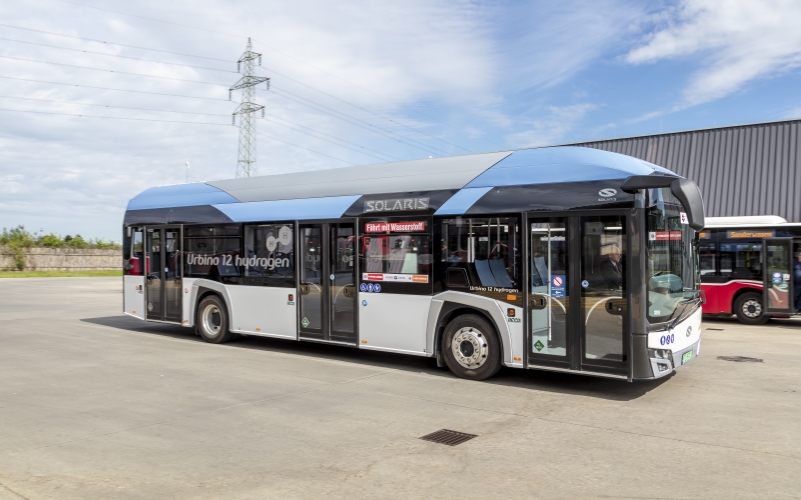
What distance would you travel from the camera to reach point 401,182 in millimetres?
10234

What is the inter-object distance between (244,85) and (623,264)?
108 feet

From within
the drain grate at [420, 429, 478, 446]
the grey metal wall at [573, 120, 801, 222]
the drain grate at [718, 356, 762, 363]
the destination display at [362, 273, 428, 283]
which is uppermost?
the grey metal wall at [573, 120, 801, 222]

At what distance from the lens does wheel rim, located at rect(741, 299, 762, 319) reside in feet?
55.8

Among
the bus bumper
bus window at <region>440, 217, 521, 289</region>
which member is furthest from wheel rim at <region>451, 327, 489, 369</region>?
the bus bumper

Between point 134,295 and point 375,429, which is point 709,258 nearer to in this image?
point 375,429

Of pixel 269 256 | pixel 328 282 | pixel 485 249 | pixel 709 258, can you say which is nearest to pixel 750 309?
pixel 709 258

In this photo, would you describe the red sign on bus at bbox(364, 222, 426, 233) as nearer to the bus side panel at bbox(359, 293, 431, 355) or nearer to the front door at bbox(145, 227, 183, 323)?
the bus side panel at bbox(359, 293, 431, 355)

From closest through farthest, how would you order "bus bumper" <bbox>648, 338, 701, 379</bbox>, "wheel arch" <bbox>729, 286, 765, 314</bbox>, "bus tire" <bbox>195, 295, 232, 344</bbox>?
"bus bumper" <bbox>648, 338, 701, 379</bbox> < "bus tire" <bbox>195, 295, 232, 344</bbox> < "wheel arch" <bbox>729, 286, 765, 314</bbox>

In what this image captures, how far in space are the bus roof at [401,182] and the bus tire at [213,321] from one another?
192 centimetres

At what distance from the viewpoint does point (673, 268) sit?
8258mm

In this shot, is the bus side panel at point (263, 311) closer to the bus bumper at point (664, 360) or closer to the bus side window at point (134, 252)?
the bus side window at point (134, 252)

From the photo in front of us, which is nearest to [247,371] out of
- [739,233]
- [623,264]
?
[623,264]

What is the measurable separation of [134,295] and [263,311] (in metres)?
4.65

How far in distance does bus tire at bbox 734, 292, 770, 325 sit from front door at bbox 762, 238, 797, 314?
0.23 m
